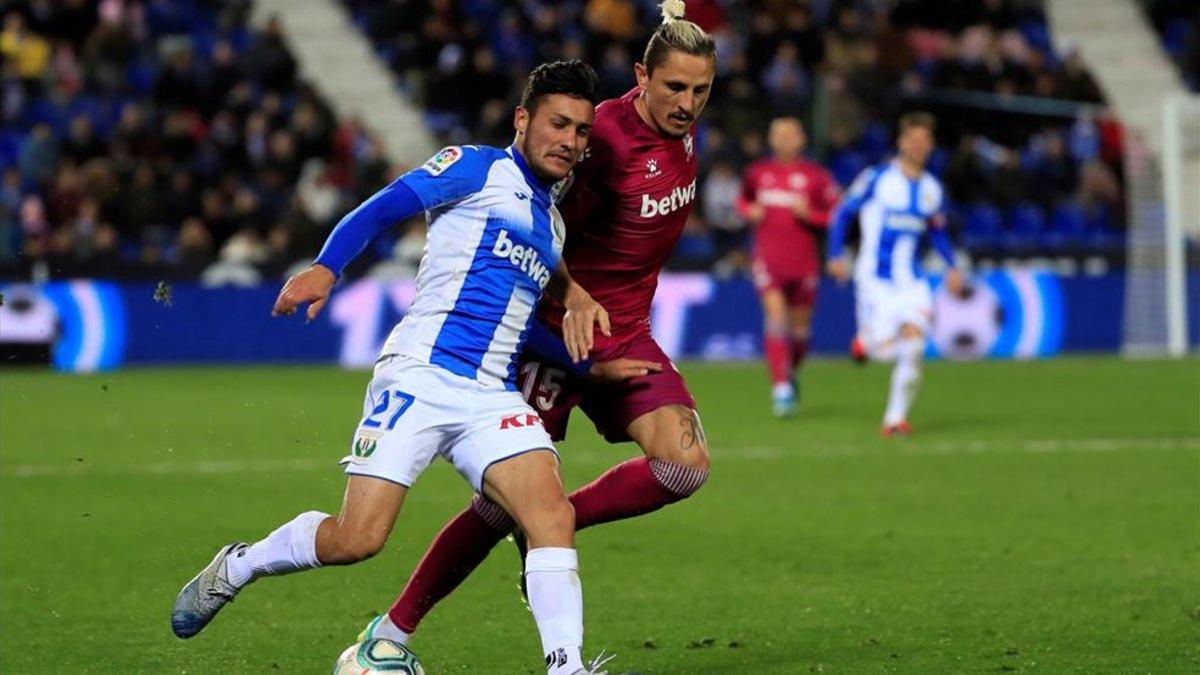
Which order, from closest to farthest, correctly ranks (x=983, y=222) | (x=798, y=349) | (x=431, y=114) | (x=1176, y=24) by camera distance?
(x=798, y=349) < (x=431, y=114) < (x=983, y=222) < (x=1176, y=24)

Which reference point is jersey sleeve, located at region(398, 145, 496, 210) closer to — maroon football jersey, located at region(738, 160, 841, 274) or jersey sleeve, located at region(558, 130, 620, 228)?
jersey sleeve, located at region(558, 130, 620, 228)

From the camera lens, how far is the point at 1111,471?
1203 cm

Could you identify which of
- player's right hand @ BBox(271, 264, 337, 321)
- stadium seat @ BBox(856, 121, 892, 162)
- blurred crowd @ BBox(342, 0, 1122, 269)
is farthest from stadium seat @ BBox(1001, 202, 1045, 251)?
player's right hand @ BBox(271, 264, 337, 321)

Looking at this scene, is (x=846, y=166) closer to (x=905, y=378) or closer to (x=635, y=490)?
(x=905, y=378)

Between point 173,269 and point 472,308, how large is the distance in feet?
51.0

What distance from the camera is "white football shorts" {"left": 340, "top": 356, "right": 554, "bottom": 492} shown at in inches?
225

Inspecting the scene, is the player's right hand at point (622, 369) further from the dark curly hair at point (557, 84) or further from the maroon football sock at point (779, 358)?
the maroon football sock at point (779, 358)

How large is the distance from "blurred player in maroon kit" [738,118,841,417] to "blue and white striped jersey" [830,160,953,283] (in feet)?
5.34

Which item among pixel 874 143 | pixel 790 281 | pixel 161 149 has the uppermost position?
pixel 161 149

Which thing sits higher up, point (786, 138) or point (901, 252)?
point (786, 138)

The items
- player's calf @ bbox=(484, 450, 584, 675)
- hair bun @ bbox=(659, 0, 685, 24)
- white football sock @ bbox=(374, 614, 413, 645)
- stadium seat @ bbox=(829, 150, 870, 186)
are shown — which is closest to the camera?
player's calf @ bbox=(484, 450, 584, 675)

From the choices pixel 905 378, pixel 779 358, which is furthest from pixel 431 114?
pixel 905 378

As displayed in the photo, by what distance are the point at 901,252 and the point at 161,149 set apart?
33.7 feet

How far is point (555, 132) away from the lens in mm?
5930
